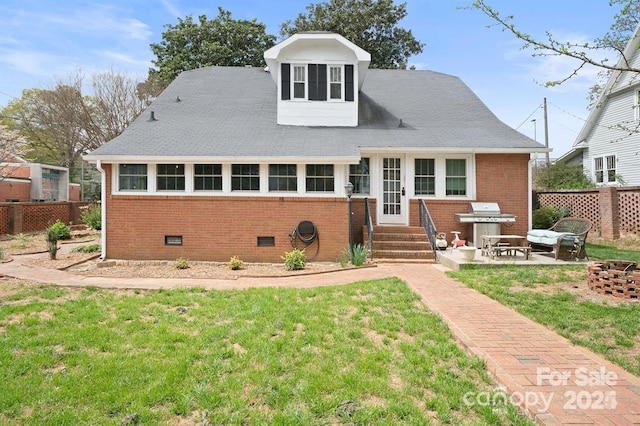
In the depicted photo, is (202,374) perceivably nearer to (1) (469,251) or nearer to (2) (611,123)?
(1) (469,251)

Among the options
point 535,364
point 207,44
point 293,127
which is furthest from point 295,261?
point 207,44

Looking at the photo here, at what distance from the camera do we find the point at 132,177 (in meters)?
11.1

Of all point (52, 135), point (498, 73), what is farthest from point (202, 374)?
point (52, 135)

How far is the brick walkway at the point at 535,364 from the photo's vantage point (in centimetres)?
308

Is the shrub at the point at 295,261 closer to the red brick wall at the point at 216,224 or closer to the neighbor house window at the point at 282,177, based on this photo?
the red brick wall at the point at 216,224

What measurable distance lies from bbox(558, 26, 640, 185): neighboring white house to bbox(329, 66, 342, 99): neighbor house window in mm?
12055

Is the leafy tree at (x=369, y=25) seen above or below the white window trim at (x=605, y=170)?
above

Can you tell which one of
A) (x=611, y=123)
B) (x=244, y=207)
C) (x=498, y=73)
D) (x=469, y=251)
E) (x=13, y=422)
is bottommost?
(x=13, y=422)

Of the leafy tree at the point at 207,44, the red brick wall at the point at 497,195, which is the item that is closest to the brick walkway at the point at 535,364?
the red brick wall at the point at 497,195

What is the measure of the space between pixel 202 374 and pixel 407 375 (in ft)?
6.84

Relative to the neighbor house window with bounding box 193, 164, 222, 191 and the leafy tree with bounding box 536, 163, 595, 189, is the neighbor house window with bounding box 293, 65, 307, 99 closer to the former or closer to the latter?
the neighbor house window with bounding box 193, 164, 222, 191

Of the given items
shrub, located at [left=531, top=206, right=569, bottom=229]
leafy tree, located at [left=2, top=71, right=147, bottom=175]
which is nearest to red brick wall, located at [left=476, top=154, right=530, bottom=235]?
shrub, located at [left=531, top=206, right=569, bottom=229]

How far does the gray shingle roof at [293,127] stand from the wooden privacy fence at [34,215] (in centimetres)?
827

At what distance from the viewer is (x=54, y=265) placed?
985 centimetres
